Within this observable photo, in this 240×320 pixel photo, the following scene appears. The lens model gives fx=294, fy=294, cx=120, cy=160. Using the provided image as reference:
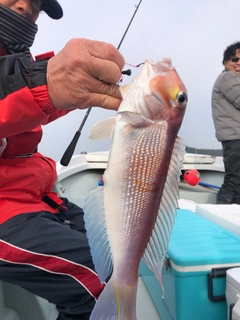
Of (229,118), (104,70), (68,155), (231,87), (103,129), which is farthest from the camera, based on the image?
(229,118)

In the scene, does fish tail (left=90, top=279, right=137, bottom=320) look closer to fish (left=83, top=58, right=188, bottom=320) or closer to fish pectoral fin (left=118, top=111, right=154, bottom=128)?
fish (left=83, top=58, right=188, bottom=320)

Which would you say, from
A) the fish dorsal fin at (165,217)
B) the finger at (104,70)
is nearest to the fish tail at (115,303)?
the fish dorsal fin at (165,217)

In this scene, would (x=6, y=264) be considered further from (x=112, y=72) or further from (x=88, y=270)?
(x=112, y=72)

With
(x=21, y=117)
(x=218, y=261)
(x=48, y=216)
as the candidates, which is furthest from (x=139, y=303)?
(x=21, y=117)

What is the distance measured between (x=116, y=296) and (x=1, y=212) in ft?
2.45

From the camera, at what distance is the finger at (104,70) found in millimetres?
954

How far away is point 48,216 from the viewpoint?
1583mm

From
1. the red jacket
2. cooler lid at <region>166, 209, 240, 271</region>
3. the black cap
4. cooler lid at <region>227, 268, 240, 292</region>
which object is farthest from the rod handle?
cooler lid at <region>227, 268, 240, 292</region>

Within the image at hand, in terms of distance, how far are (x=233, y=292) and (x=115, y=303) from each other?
618mm

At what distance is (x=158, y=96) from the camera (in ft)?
3.30

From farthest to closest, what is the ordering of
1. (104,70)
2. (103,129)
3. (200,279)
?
1. (200,279)
2. (103,129)
3. (104,70)

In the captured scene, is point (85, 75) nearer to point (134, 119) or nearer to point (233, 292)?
point (134, 119)

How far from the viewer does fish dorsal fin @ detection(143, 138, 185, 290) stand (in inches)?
40.6

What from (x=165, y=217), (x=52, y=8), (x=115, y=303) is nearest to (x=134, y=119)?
(x=165, y=217)
